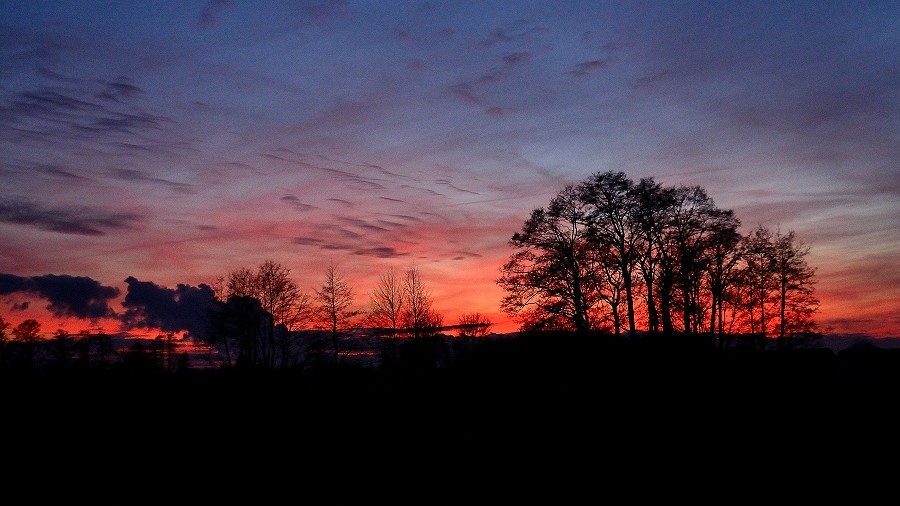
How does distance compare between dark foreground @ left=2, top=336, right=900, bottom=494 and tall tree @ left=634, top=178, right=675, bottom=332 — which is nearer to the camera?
dark foreground @ left=2, top=336, right=900, bottom=494

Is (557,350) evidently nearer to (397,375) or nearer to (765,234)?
(397,375)

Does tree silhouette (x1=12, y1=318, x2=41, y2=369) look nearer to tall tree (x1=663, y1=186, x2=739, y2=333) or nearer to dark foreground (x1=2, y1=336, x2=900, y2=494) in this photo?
dark foreground (x1=2, y1=336, x2=900, y2=494)

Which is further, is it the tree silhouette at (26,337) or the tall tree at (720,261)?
the tall tree at (720,261)

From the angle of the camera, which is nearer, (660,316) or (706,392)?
(706,392)

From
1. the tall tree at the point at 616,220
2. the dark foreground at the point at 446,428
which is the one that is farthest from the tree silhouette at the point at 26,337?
the tall tree at the point at 616,220

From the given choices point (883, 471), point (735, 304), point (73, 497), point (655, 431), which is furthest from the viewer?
point (735, 304)

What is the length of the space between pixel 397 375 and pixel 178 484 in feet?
32.8

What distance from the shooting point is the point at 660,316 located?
36.5 m

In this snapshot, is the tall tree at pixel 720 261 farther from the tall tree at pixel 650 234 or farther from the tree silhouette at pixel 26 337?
the tree silhouette at pixel 26 337

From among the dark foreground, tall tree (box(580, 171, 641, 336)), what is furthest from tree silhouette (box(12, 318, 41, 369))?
tall tree (box(580, 171, 641, 336))

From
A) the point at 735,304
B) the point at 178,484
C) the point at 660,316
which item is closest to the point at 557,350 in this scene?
the point at 178,484

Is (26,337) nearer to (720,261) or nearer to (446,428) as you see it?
(446,428)

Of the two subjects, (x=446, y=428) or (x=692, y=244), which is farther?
(x=692, y=244)

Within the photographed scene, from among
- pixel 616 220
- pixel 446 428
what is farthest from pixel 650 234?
pixel 446 428
